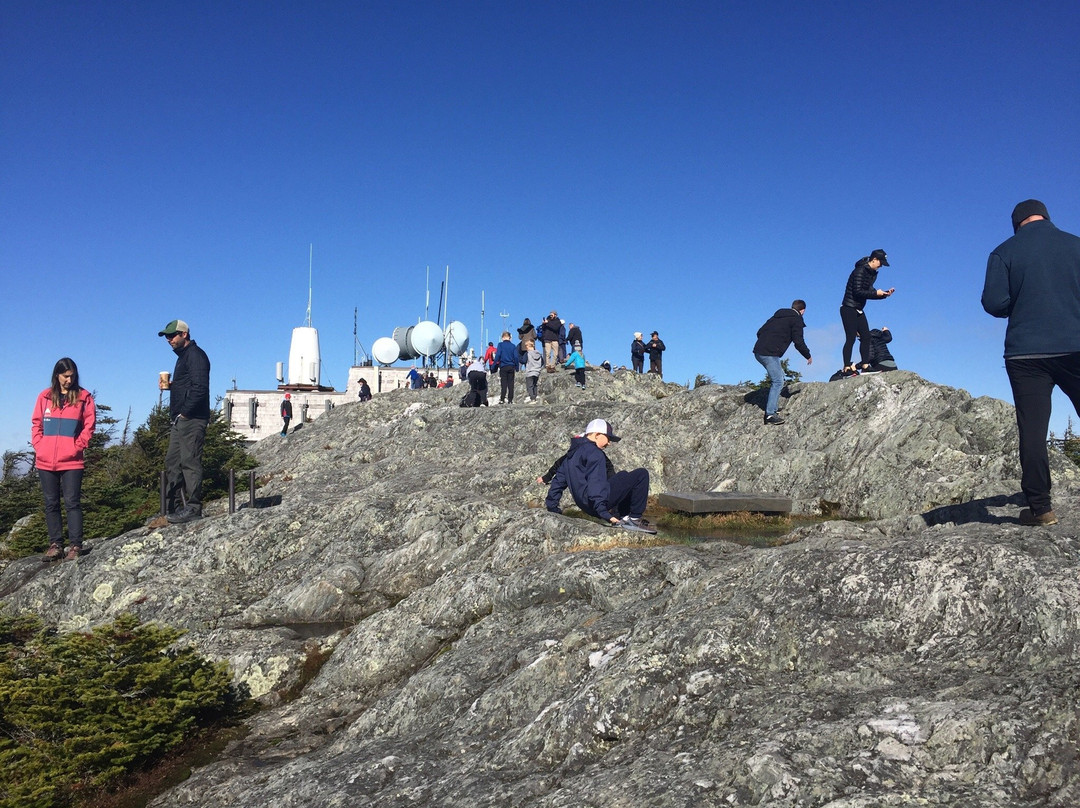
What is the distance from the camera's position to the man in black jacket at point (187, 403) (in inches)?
509

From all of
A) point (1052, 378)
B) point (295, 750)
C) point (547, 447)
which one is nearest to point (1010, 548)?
point (1052, 378)

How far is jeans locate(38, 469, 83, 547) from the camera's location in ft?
41.1

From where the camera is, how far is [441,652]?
337 inches

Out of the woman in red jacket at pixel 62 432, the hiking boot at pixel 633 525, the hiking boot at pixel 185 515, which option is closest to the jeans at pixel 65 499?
the woman in red jacket at pixel 62 432

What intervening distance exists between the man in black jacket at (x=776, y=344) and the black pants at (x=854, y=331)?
914 mm

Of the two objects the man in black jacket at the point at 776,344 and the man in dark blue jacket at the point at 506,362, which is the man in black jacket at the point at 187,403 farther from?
the man in dark blue jacket at the point at 506,362

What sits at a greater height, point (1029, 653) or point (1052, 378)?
point (1052, 378)

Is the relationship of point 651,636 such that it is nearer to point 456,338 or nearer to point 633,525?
point 633,525

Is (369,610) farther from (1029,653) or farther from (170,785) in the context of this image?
(1029,653)

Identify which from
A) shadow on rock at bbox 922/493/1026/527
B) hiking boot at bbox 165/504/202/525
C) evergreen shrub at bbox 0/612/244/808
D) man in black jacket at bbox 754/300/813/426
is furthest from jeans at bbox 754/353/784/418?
evergreen shrub at bbox 0/612/244/808

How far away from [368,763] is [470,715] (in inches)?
37.7

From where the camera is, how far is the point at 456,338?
6094 cm

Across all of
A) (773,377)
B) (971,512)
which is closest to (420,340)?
(773,377)

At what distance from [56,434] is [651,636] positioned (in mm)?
10708
